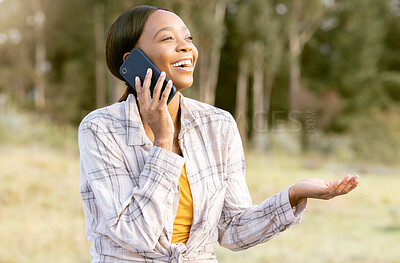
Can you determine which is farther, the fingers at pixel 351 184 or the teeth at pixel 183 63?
the teeth at pixel 183 63

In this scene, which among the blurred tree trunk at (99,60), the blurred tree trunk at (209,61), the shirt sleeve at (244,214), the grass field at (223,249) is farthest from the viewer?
the blurred tree trunk at (99,60)

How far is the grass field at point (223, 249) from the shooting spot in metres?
6.10

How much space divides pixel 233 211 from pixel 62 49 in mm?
25974

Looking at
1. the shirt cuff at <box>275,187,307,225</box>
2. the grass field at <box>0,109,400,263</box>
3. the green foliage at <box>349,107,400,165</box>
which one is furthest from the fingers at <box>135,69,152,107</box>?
the green foliage at <box>349,107,400,165</box>

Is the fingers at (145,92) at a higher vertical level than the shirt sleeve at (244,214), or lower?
higher

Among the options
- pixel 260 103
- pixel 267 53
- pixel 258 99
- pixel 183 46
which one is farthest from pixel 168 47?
pixel 260 103

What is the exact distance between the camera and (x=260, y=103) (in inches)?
992

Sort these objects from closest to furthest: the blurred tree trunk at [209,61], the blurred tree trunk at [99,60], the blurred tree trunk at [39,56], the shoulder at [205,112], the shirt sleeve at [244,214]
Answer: the shirt sleeve at [244,214] → the shoulder at [205,112] → the blurred tree trunk at [209,61] → the blurred tree trunk at [99,60] → the blurred tree trunk at [39,56]

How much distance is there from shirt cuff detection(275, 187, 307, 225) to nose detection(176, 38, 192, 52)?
68 cm

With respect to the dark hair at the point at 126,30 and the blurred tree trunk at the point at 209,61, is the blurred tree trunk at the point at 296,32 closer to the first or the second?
the blurred tree trunk at the point at 209,61

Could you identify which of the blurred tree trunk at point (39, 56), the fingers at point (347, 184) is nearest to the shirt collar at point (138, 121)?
the fingers at point (347, 184)

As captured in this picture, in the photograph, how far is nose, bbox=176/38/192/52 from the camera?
1974 millimetres

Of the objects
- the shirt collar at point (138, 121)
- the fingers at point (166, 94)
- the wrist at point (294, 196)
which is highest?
the fingers at point (166, 94)

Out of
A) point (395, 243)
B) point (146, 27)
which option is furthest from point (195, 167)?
point (395, 243)
